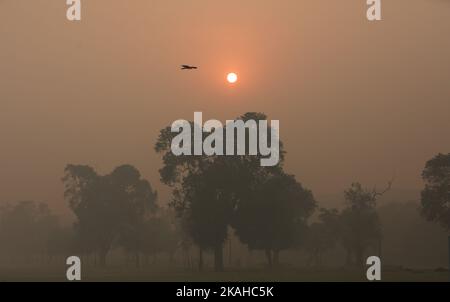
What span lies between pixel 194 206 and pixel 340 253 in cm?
10935

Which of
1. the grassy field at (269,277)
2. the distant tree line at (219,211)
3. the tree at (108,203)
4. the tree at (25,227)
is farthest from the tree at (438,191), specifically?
the tree at (25,227)

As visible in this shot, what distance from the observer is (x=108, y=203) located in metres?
106

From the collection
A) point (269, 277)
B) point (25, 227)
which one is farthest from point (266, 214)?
point (25, 227)

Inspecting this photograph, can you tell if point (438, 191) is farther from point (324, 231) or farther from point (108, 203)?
point (108, 203)

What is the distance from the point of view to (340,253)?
584 feet

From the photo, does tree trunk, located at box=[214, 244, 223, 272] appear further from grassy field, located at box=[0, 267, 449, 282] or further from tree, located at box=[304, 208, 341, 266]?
tree, located at box=[304, 208, 341, 266]

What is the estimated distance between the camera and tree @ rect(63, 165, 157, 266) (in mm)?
105562

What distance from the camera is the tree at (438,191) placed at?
82688mm

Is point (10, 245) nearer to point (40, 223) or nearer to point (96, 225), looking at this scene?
point (40, 223)

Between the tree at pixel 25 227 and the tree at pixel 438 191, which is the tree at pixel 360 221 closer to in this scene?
the tree at pixel 438 191
